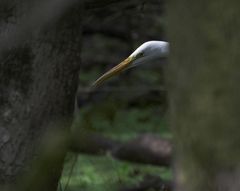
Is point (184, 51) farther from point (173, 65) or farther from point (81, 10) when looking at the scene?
point (81, 10)

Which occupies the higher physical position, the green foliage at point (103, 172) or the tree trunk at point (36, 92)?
the tree trunk at point (36, 92)

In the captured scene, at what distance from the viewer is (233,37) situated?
1.49 meters

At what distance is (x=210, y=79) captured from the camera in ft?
4.88

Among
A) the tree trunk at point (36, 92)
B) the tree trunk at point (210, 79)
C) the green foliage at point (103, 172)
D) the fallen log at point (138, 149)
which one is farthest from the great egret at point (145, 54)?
the tree trunk at point (210, 79)

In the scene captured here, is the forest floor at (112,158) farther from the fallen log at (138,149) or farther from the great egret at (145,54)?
the great egret at (145,54)

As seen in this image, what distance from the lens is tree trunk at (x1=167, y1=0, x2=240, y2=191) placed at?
148 centimetres

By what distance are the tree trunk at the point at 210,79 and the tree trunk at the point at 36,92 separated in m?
1.58

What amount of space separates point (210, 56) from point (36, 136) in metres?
1.88

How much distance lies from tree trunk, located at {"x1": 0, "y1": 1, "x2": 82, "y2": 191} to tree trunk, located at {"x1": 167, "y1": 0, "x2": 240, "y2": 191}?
1580 millimetres

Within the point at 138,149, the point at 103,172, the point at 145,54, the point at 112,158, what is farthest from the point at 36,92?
the point at 112,158

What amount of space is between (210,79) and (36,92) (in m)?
1.79

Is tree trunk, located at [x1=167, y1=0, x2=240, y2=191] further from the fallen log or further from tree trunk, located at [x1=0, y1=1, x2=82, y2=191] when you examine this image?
the fallen log

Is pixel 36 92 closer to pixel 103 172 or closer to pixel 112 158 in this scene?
pixel 103 172

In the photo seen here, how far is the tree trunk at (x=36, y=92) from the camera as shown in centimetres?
313
